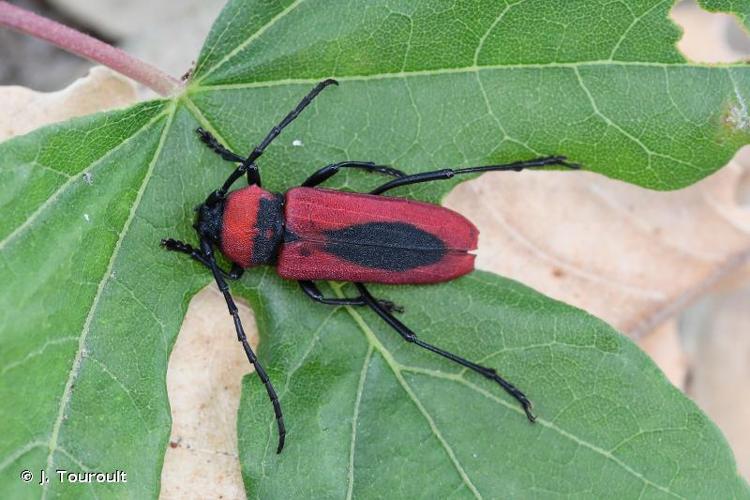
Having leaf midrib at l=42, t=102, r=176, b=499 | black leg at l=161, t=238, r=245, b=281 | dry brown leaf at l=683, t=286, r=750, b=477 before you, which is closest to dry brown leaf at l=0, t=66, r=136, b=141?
leaf midrib at l=42, t=102, r=176, b=499

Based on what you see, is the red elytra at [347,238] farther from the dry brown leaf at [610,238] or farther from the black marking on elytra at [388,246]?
the dry brown leaf at [610,238]

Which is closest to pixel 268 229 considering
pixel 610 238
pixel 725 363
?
pixel 610 238

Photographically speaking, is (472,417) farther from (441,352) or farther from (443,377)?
(441,352)

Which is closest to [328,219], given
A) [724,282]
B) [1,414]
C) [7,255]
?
[7,255]

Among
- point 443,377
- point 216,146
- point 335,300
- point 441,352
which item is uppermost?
point 216,146

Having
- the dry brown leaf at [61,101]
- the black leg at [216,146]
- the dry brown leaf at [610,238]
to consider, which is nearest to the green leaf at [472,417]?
the black leg at [216,146]
